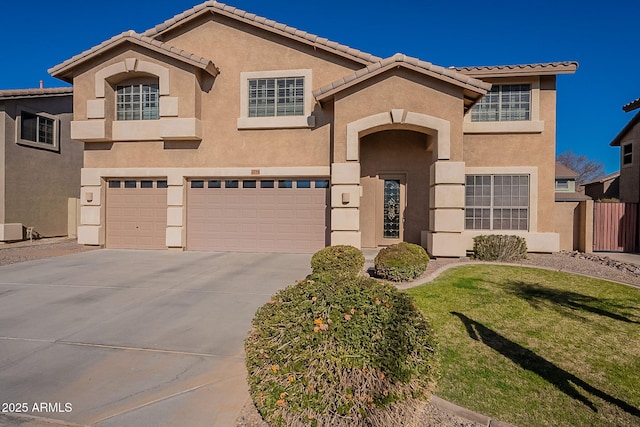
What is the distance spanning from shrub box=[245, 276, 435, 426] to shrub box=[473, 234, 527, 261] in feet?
29.3

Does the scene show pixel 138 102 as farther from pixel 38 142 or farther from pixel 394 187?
pixel 394 187

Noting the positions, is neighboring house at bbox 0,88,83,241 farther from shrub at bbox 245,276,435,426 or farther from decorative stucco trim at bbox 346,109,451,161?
shrub at bbox 245,276,435,426

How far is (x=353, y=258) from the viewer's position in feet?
26.2

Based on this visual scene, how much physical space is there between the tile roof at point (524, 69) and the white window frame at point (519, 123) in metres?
0.32

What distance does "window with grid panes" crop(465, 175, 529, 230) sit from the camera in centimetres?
1256

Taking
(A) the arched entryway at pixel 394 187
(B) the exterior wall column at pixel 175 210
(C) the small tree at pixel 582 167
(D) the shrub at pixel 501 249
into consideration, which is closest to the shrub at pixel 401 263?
(D) the shrub at pixel 501 249

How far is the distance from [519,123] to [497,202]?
2983mm

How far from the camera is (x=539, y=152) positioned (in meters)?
12.5

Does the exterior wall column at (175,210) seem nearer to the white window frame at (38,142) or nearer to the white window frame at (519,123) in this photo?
the white window frame at (38,142)

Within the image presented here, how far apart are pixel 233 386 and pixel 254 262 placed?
726 centimetres

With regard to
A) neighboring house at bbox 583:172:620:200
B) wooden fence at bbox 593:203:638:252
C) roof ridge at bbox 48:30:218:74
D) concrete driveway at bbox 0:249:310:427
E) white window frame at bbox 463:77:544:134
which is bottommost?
concrete driveway at bbox 0:249:310:427

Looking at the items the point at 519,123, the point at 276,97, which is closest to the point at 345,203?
the point at 276,97

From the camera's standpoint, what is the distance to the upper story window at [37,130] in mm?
15641

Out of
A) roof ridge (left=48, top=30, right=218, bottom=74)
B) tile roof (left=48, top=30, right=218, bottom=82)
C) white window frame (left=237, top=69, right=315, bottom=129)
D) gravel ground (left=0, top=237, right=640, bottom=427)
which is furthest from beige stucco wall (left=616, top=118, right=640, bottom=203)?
roof ridge (left=48, top=30, right=218, bottom=74)
